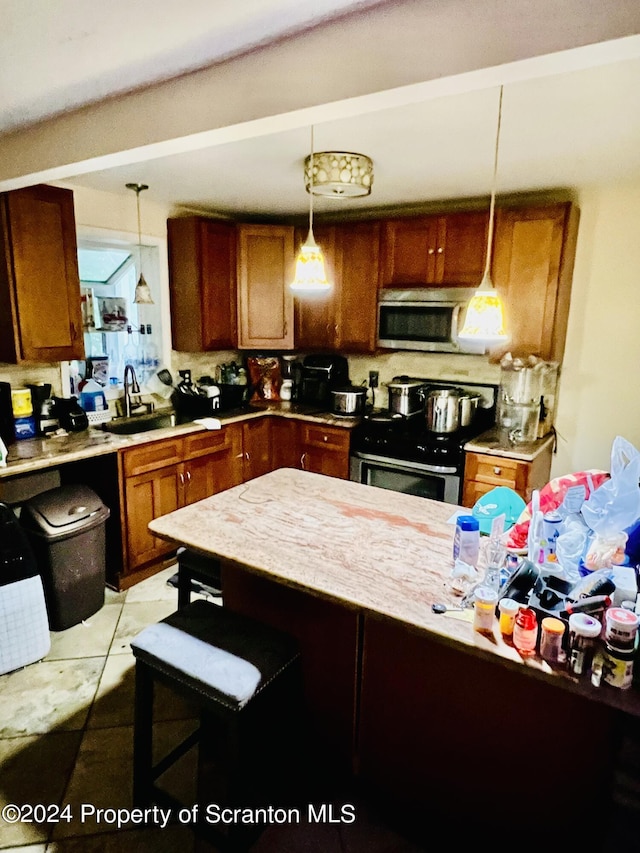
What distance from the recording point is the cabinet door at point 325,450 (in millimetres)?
3598

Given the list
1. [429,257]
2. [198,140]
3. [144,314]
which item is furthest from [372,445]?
[198,140]

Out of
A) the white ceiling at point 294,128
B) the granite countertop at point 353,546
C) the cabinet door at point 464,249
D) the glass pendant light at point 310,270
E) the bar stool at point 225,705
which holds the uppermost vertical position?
the white ceiling at point 294,128

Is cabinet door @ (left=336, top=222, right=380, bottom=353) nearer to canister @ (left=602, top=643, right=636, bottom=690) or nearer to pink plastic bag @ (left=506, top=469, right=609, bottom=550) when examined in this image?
pink plastic bag @ (left=506, top=469, right=609, bottom=550)

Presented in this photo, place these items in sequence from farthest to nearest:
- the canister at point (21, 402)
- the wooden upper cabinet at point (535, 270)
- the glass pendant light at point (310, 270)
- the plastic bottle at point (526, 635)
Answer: the wooden upper cabinet at point (535, 270) → the canister at point (21, 402) → the glass pendant light at point (310, 270) → the plastic bottle at point (526, 635)

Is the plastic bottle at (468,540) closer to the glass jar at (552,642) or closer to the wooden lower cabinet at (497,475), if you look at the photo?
the glass jar at (552,642)

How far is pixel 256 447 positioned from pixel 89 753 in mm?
2308

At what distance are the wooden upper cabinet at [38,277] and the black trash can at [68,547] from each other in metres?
0.81

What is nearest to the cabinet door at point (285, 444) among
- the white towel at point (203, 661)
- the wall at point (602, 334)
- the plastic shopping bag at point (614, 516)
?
the wall at point (602, 334)

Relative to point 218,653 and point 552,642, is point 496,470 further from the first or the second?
point 218,653

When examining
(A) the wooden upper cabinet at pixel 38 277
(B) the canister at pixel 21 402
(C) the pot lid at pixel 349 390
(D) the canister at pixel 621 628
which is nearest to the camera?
(D) the canister at pixel 621 628

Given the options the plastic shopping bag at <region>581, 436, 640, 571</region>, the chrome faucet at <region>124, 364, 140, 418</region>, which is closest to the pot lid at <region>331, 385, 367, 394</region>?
the chrome faucet at <region>124, 364, 140, 418</region>

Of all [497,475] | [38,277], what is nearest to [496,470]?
[497,475]

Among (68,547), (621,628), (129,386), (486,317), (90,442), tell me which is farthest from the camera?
(129,386)

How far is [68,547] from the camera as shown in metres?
2.56
